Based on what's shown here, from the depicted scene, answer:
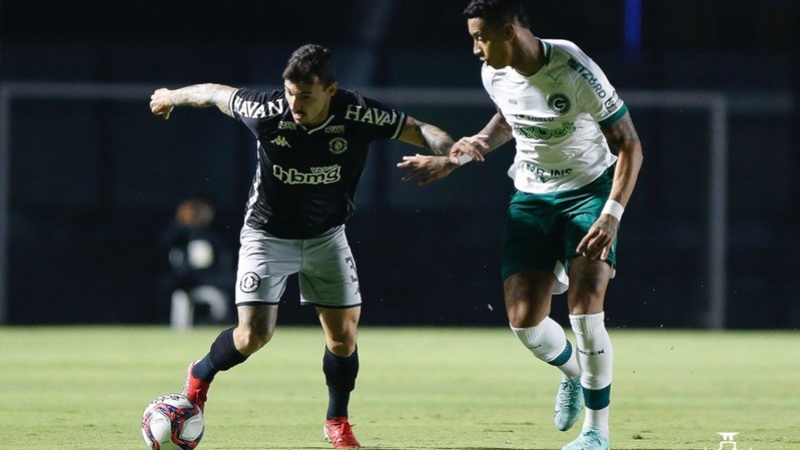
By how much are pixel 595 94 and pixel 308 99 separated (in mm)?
1297

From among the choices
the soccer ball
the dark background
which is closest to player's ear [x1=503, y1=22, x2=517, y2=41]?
the soccer ball

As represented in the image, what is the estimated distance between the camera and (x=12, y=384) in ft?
35.6

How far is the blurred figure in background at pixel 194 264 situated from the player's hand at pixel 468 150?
38.6 ft

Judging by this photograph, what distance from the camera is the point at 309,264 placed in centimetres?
736

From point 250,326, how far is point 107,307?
1275 cm

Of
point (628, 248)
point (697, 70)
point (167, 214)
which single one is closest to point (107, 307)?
point (167, 214)

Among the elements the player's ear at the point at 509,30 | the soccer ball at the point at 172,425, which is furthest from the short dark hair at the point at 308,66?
the soccer ball at the point at 172,425

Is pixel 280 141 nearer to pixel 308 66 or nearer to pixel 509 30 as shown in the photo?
pixel 308 66

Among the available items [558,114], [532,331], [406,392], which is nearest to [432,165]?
[558,114]

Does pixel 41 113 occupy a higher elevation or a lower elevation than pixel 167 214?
higher

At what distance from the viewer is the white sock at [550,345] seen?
762 cm

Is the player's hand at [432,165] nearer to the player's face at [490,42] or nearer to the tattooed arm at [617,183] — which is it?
the player's face at [490,42]

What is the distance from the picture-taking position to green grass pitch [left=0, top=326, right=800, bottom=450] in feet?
25.1

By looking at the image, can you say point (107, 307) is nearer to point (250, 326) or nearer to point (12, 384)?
point (12, 384)
